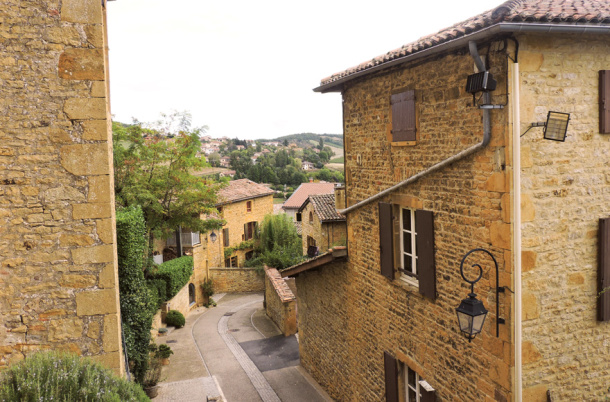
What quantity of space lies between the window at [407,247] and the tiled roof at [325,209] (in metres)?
6.88

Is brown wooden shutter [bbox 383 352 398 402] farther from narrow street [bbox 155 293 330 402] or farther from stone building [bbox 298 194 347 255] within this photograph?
stone building [bbox 298 194 347 255]

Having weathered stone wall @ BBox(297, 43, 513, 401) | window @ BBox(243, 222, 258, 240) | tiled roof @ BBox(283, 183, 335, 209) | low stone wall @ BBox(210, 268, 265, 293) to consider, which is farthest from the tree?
tiled roof @ BBox(283, 183, 335, 209)

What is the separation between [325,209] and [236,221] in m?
15.3

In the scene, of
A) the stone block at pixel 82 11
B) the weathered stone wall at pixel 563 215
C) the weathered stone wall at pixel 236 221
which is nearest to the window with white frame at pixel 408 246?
the weathered stone wall at pixel 563 215

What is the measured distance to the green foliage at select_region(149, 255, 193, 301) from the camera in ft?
64.4

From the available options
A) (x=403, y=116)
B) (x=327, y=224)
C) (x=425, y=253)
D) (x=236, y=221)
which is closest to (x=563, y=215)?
(x=425, y=253)

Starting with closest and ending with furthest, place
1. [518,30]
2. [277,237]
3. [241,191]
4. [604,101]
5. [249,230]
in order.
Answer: [518,30]
[604,101]
[277,237]
[241,191]
[249,230]

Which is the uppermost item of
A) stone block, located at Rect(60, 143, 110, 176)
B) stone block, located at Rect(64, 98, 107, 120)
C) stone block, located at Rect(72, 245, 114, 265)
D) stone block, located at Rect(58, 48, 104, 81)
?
stone block, located at Rect(58, 48, 104, 81)

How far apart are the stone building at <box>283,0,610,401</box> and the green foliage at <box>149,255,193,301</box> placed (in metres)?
14.1

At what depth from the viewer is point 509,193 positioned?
552 cm

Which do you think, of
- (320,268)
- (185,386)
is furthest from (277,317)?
(320,268)

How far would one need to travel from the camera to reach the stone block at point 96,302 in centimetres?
525

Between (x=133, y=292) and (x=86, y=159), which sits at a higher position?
(x=86, y=159)

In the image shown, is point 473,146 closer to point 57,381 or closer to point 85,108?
point 85,108
